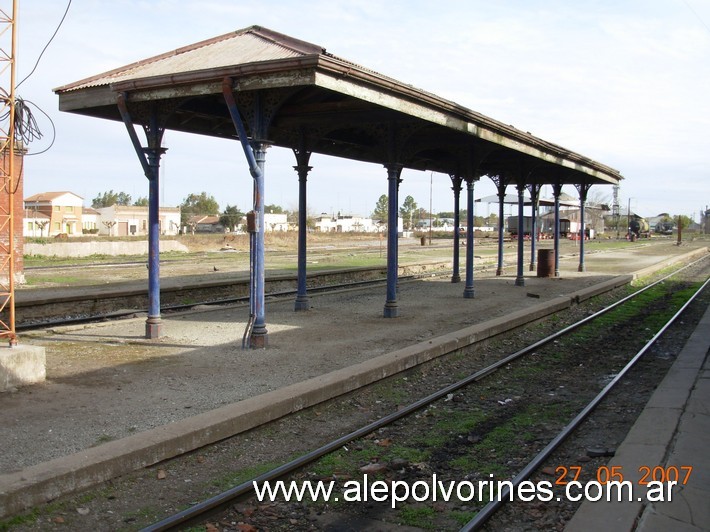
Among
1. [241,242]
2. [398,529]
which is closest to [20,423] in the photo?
[398,529]

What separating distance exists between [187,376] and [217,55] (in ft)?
17.8

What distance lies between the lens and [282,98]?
9203mm

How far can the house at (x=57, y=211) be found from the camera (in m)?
77.8

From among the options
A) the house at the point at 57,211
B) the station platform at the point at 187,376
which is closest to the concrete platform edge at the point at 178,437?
the station platform at the point at 187,376

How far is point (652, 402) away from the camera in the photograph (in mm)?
7207

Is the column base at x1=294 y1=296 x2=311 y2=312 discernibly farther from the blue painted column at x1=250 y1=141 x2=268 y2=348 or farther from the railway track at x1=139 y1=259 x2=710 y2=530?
the railway track at x1=139 y1=259 x2=710 y2=530

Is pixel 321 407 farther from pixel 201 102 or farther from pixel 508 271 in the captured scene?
pixel 508 271

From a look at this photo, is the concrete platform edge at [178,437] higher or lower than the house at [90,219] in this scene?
lower

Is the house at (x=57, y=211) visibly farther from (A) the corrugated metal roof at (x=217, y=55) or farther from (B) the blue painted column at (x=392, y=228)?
(B) the blue painted column at (x=392, y=228)

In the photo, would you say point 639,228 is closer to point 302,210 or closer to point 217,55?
point 302,210

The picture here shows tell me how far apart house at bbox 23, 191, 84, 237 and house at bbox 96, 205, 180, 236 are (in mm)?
4691

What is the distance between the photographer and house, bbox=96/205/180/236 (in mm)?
89062

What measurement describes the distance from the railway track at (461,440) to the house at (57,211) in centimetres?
7608

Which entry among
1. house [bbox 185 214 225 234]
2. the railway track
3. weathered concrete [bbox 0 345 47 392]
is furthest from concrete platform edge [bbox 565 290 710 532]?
house [bbox 185 214 225 234]
